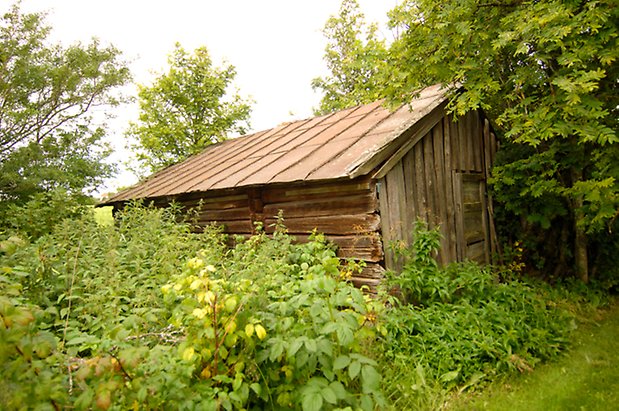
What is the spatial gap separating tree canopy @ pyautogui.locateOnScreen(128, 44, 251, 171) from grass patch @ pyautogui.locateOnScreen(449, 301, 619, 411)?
58.6ft

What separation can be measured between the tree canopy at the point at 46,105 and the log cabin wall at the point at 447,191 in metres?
11.4

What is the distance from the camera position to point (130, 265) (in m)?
4.44

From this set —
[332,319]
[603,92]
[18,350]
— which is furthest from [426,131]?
[18,350]

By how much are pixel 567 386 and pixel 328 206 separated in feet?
11.8

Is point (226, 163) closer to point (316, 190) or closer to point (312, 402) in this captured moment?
point (316, 190)

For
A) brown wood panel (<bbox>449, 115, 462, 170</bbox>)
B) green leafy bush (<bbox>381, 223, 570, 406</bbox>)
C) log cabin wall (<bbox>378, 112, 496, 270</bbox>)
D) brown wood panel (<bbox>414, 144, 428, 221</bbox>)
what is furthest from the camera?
brown wood panel (<bbox>449, 115, 462, 170</bbox>)

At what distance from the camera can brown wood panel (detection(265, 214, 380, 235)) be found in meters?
4.99

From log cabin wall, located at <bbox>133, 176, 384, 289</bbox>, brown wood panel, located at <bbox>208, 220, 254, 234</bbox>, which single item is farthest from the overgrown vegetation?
brown wood panel, located at <bbox>208, 220, 254, 234</bbox>

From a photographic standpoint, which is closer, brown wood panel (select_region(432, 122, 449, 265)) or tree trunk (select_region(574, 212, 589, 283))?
brown wood panel (select_region(432, 122, 449, 265))

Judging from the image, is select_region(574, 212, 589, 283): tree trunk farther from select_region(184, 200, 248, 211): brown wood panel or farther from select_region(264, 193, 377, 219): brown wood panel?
select_region(184, 200, 248, 211): brown wood panel

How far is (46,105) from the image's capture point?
1337cm

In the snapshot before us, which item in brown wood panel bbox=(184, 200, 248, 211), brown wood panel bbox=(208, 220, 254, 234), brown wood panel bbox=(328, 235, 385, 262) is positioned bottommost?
brown wood panel bbox=(328, 235, 385, 262)

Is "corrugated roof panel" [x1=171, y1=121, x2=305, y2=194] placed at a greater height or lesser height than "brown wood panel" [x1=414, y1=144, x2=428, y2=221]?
greater

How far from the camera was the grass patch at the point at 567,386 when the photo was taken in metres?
3.46
